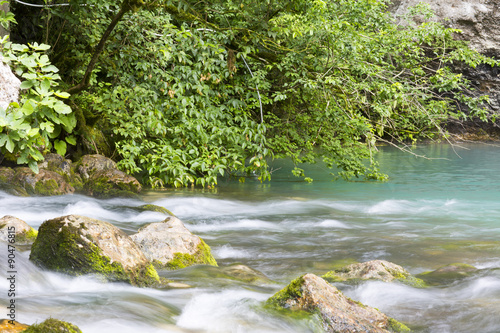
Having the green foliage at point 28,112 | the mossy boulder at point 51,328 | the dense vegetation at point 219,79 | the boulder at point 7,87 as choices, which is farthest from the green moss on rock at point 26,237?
the dense vegetation at point 219,79

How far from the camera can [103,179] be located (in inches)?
308

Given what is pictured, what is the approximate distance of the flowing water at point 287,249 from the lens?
3053 millimetres

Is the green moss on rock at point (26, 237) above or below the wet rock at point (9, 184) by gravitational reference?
→ below

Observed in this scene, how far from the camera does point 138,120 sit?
316 inches

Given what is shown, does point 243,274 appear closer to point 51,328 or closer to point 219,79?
point 51,328

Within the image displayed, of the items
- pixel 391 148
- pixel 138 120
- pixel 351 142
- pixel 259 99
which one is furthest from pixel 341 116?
pixel 391 148

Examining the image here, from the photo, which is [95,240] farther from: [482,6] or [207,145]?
[482,6]

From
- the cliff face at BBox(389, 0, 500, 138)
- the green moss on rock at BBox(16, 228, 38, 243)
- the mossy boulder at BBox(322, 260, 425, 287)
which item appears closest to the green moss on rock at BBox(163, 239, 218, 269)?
the mossy boulder at BBox(322, 260, 425, 287)

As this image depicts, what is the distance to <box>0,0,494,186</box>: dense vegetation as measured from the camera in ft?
26.4

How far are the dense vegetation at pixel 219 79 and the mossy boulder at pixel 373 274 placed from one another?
413 cm

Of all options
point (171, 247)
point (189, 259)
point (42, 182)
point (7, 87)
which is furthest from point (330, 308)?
point (42, 182)

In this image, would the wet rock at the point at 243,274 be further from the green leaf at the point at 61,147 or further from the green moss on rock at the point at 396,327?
the green leaf at the point at 61,147

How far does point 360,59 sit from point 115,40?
4531mm

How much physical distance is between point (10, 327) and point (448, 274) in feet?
12.1
